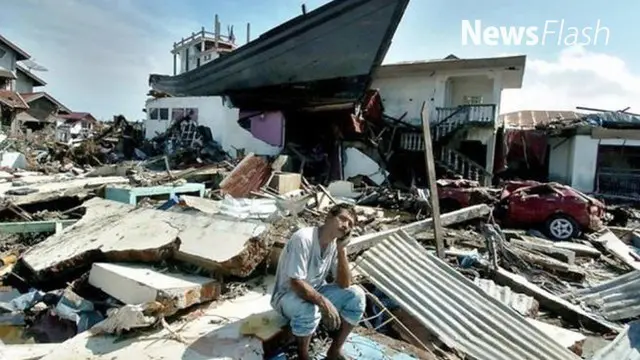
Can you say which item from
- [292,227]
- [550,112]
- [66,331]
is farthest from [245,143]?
[550,112]

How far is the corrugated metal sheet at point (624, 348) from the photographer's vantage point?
361cm

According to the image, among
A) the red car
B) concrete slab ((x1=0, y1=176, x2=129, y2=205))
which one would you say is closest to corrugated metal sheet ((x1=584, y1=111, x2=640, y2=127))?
the red car

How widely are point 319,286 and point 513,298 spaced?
9.31 ft

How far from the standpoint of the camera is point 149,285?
10.7ft

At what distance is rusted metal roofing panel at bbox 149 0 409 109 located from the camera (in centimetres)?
842

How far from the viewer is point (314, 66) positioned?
9602 millimetres

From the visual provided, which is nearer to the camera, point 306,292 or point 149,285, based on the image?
point 306,292

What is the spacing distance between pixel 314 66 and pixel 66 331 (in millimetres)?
7504

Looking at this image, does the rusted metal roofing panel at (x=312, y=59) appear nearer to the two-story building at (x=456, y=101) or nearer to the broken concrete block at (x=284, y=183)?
the broken concrete block at (x=284, y=183)

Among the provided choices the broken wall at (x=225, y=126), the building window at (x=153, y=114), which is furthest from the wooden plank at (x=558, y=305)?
the building window at (x=153, y=114)

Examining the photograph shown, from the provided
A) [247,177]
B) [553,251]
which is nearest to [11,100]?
[247,177]

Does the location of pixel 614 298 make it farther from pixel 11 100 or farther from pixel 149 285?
pixel 11 100

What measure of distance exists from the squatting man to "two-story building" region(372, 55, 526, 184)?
11.5 metres

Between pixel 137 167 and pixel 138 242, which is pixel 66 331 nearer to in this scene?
pixel 138 242
